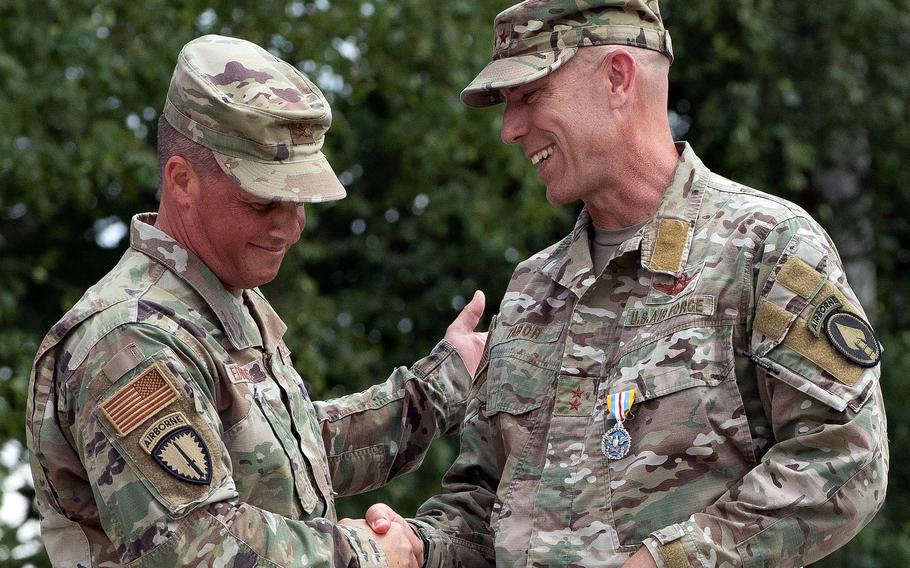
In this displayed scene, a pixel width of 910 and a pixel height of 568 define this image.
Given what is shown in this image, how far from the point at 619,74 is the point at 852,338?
3.15ft

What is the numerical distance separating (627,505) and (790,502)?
1.46 ft

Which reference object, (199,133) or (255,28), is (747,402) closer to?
(199,133)

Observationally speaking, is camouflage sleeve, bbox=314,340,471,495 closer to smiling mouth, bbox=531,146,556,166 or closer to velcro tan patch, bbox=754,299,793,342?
smiling mouth, bbox=531,146,556,166

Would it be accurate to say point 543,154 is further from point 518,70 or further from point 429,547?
point 429,547

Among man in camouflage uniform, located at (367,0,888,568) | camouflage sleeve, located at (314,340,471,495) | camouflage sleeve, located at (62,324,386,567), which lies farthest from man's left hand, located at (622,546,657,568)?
camouflage sleeve, located at (314,340,471,495)

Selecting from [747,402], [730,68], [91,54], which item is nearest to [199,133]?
[747,402]

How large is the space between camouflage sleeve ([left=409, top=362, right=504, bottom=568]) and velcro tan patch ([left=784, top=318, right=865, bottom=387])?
105 cm

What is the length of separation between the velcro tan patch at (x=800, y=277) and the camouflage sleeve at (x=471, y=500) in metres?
1.05

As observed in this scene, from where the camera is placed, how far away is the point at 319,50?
33.6 ft

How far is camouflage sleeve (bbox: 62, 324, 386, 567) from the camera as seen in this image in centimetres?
367

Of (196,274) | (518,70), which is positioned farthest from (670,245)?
(196,274)

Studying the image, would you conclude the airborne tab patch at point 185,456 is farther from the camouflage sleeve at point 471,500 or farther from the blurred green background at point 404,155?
the blurred green background at point 404,155

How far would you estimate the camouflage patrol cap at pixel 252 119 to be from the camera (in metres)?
3.96

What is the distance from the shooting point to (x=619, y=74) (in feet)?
13.5
